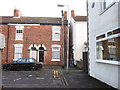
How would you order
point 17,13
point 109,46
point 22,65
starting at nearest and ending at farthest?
1. point 109,46
2. point 22,65
3. point 17,13

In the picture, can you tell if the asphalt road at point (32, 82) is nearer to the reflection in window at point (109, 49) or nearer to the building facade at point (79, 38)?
the reflection in window at point (109, 49)

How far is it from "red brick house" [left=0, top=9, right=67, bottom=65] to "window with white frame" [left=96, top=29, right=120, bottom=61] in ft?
44.4

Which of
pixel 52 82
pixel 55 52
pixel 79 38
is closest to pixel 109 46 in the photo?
pixel 52 82

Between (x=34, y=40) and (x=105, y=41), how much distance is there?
1590cm

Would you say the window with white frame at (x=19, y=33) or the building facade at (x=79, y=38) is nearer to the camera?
the building facade at (x=79, y=38)

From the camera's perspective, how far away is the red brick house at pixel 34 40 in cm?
2325

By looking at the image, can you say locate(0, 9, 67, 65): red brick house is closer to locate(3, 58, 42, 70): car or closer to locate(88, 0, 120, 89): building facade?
locate(3, 58, 42, 70): car

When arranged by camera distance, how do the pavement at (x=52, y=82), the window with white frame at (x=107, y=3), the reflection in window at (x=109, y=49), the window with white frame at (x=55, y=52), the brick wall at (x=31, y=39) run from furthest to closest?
the window with white frame at (x=55, y=52), the brick wall at (x=31, y=39), the window with white frame at (x=107, y=3), the pavement at (x=52, y=82), the reflection in window at (x=109, y=49)

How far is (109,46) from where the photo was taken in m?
8.62

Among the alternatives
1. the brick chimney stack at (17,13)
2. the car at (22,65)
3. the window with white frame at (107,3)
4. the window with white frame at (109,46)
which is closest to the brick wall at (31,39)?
the brick chimney stack at (17,13)

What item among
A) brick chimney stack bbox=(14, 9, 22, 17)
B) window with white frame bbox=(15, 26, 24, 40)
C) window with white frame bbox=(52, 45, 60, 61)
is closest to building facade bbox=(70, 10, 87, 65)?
window with white frame bbox=(52, 45, 60, 61)

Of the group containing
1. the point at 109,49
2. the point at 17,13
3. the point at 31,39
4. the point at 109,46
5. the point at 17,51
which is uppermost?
the point at 17,13

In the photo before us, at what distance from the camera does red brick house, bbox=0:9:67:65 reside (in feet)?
76.3

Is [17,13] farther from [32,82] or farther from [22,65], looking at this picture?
[32,82]
